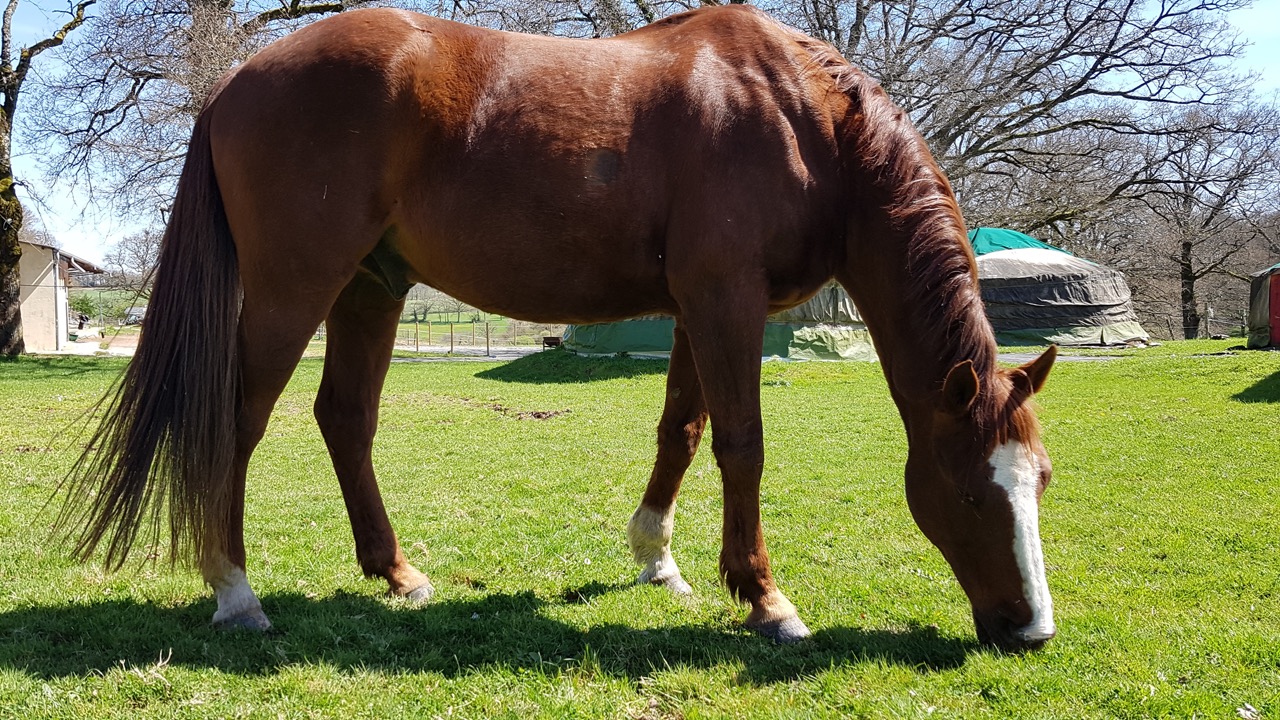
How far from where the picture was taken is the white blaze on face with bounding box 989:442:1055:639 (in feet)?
9.11

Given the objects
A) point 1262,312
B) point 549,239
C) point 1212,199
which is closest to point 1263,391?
point 1262,312

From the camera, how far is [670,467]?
12.4 ft

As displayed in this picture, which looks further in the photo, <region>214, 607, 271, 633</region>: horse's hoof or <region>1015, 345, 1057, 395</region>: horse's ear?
<region>214, 607, 271, 633</region>: horse's hoof

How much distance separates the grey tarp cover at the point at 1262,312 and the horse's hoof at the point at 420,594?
19.0 m

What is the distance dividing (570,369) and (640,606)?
603 inches

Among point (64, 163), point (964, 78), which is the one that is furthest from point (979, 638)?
point (64, 163)

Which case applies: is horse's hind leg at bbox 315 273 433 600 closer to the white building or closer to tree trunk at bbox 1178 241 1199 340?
the white building

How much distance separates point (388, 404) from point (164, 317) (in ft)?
34.1

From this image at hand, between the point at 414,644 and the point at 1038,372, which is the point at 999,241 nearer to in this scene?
the point at 1038,372

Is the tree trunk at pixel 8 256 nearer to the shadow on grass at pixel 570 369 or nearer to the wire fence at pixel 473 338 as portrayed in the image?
the wire fence at pixel 473 338

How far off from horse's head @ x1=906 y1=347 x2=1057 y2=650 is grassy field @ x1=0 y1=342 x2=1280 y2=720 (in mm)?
158

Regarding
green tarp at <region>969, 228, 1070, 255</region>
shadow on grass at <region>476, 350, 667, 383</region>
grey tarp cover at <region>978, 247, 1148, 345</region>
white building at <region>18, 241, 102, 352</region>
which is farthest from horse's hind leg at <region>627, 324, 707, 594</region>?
white building at <region>18, 241, 102, 352</region>

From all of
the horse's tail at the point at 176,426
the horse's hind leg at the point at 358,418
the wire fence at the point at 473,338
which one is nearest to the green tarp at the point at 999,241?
the wire fence at the point at 473,338

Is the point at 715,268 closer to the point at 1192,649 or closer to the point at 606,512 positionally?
the point at 1192,649
